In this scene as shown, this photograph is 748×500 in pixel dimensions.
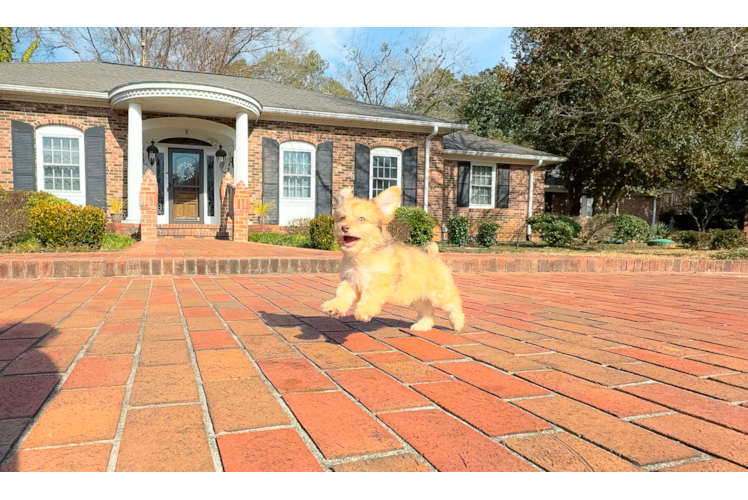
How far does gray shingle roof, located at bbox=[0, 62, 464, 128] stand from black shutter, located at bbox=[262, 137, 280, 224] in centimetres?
129

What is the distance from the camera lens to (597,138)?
19.5 metres

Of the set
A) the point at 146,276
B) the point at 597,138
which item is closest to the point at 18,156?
the point at 146,276

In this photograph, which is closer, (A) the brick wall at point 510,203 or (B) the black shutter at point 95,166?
(B) the black shutter at point 95,166

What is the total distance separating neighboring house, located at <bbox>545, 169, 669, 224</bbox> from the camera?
30.9 m

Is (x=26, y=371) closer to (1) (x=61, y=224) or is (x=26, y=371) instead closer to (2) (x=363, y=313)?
(2) (x=363, y=313)

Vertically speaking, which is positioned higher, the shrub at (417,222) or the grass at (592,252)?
the shrub at (417,222)

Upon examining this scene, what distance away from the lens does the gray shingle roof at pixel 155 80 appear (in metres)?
13.1

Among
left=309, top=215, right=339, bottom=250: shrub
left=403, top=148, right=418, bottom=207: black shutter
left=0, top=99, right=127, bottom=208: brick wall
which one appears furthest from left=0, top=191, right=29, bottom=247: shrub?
left=403, top=148, right=418, bottom=207: black shutter

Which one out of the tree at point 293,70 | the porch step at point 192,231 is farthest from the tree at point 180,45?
the porch step at point 192,231

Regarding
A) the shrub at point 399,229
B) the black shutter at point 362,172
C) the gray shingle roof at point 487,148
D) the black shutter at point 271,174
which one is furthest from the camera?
the gray shingle roof at point 487,148

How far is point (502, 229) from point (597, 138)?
19.0 feet

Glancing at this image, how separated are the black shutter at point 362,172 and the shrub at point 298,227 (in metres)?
2.18

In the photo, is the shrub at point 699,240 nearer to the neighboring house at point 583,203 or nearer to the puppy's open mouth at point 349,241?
the neighboring house at point 583,203

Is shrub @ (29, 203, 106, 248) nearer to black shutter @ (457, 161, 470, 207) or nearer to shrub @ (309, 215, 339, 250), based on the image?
shrub @ (309, 215, 339, 250)
